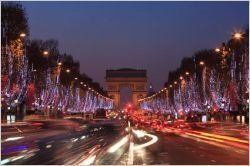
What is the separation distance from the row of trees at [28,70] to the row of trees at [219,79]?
2010 centimetres

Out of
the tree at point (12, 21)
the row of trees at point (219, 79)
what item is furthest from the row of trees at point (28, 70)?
the row of trees at point (219, 79)

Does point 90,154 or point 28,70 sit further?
point 28,70

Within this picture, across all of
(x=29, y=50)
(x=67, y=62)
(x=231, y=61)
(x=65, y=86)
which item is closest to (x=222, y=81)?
(x=231, y=61)

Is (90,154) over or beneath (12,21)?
beneath

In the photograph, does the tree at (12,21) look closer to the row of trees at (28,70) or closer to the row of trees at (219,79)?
the row of trees at (28,70)

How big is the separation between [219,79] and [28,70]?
81.9 ft

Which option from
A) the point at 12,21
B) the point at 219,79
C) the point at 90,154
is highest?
the point at 12,21

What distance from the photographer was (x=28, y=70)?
75.6 meters

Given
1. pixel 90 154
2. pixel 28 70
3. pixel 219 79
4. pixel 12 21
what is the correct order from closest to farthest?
1. pixel 90 154
2. pixel 12 21
3. pixel 28 70
4. pixel 219 79

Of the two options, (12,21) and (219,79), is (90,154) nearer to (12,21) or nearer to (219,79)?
(12,21)

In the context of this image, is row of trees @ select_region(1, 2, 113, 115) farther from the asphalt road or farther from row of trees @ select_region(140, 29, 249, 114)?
row of trees @ select_region(140, 29, 249, 114)

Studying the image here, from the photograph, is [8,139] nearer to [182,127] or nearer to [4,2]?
[4,2]

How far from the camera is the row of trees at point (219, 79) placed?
69.2 m

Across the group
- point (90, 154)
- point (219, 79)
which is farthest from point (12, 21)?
point (90, 154)
